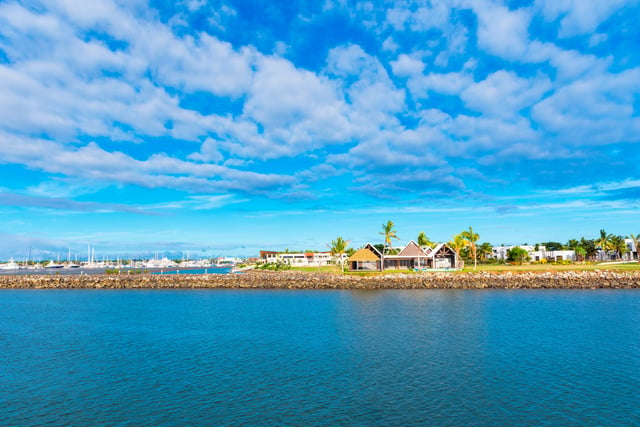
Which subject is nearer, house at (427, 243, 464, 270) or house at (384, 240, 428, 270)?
house at (427, 243, 464, 270)

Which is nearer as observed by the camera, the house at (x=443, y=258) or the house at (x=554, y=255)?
the house at (x=443, y=258)

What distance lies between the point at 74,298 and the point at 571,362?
6788 centimetres

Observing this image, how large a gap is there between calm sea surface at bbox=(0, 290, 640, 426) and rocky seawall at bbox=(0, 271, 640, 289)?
25.3m

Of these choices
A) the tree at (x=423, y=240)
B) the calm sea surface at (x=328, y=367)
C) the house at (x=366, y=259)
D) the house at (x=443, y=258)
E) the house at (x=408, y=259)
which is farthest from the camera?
the tree at (x=423, y=240)

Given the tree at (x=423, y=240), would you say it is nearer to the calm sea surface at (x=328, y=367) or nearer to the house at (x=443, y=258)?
the house at (x=443, y=258)

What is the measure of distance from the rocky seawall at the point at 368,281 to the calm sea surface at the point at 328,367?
2532 cm

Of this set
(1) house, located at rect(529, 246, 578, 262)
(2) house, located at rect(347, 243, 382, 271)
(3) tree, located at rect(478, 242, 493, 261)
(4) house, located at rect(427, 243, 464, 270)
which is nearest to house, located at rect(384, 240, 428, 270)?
(4) house, located at rect(427, 243, 464, 270)

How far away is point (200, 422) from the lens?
16266 millimetres

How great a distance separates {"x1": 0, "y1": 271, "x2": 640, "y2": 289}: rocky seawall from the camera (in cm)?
6838

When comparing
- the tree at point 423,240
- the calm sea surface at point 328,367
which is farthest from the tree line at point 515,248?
the calm sea surface at point 328,367

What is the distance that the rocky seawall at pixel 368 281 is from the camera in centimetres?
6838

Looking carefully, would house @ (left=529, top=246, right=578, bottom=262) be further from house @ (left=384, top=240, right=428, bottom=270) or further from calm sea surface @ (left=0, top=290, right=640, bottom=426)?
→ calm sea surface @ (left=0, top=290, right=640, bottom=426)

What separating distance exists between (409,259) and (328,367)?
71.6 m

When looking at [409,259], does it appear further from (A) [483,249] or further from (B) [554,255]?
(B) [554,255]
